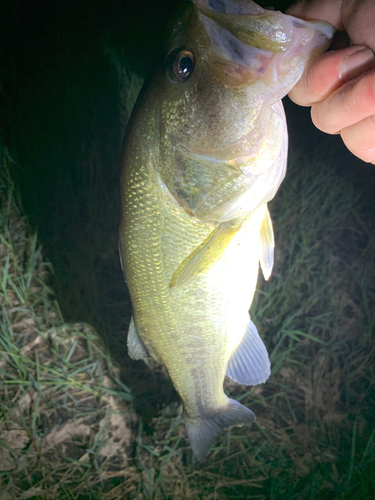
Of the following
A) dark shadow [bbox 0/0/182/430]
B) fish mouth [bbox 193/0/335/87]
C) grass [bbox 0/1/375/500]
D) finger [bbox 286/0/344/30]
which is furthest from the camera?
grass [bbox 0/1/375/500]

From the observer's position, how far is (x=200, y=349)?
114 centimetres

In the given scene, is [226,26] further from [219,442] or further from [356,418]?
[356,418]

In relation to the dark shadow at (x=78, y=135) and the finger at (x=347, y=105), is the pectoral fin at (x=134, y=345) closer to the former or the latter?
the dark shadow at (x=78, y=135)

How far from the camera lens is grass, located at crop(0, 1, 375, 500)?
1.65 meters

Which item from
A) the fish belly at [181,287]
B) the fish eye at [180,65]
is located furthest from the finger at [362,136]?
the fish eye at [180,65]

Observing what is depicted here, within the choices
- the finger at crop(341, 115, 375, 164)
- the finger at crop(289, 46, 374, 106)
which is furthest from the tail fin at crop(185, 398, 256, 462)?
the finger at crop(289, 46, 374, 106)

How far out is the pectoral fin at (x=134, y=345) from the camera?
120 cm

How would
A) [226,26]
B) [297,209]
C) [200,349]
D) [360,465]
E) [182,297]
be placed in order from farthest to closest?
1. [297,209]
2. [360,465]
3. [200,349]
4. [182,297]
5. [226,26]

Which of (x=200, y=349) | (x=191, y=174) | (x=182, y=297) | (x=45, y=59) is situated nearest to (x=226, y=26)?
(x=191, y=174)

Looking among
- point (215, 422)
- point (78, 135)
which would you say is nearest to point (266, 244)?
point (215, 422)

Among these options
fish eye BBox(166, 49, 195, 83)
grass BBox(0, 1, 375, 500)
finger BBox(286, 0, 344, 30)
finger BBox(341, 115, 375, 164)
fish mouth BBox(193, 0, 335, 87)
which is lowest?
grass BBox(0, 1, 375, 500)

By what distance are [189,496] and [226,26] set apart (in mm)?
2298

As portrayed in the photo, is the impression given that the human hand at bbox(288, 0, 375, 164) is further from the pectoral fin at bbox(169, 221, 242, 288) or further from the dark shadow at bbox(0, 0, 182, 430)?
the dark shadow at bbox(0, 0, 182, 430)

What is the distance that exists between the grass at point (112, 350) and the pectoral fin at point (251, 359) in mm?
652
